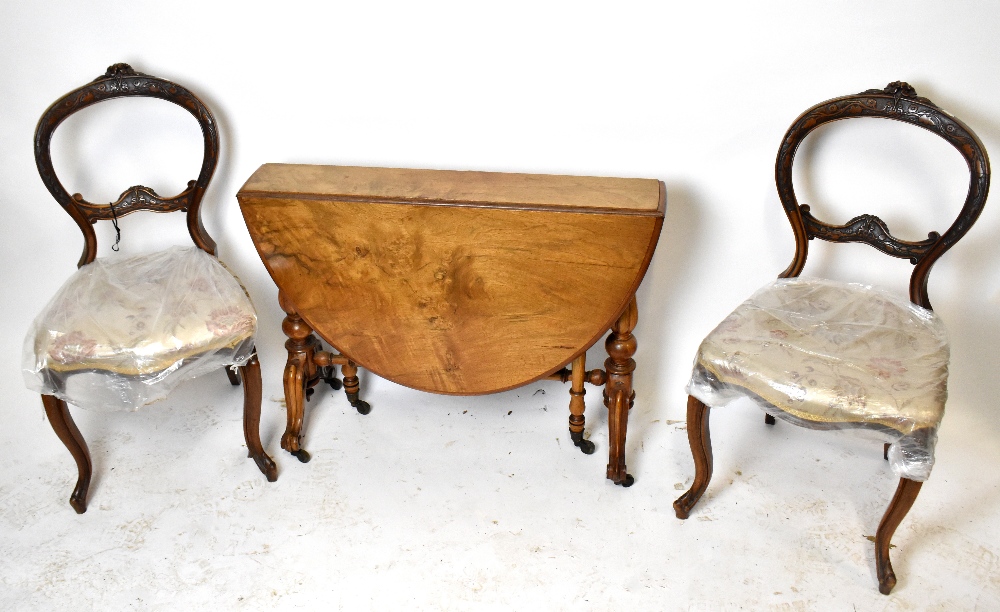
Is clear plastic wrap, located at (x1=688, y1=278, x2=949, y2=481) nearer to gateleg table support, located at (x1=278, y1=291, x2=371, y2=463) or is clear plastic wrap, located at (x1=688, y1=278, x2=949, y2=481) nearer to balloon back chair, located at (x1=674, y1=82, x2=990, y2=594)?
balloon back chair, located at (x1=674, y1=82, x2=990, y2=594)

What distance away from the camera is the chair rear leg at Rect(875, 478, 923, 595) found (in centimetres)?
181

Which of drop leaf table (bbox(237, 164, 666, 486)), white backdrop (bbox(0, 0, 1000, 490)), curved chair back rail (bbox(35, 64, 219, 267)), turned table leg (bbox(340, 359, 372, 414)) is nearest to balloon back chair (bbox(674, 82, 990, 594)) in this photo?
white backdrop (bbox(0, 0, 1000, 490))

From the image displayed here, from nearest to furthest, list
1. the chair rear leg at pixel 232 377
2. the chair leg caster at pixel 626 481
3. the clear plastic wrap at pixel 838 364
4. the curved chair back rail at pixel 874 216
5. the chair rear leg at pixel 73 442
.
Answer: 1. the clear plastic wrap at pixel 838 364
2. the curved chair back rail at pixel 874 216
3. the chair rear leg at pixel 73 442
4. the chair leg caster at pixel 626 481
5. the chair rear leg at pixel 232 377

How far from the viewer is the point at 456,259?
1.96m

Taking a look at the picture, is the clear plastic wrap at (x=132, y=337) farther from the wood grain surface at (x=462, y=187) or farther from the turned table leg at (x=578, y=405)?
the turned table leg at (x=578, y=405)

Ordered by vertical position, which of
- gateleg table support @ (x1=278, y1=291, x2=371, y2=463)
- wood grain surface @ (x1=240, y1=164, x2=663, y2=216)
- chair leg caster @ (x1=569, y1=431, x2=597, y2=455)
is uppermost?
wood grain surface @ (x1=240, y1=164, x2=663, y2=216)

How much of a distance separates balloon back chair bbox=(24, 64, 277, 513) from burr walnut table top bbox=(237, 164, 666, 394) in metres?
0.20

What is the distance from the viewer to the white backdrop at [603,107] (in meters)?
1.98

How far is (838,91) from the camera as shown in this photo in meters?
2.01

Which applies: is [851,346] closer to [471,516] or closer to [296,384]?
[471,516]

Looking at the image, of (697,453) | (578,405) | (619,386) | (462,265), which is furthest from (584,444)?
(462,265)

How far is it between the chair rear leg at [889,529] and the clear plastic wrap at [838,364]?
95 millimetres

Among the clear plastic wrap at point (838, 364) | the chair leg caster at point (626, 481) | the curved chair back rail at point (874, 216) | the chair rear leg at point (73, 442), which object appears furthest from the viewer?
the chair leg caster at point (626, 481)

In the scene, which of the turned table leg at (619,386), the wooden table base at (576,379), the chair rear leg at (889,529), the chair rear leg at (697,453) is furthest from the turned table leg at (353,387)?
the chair rear leg at (889,529)
